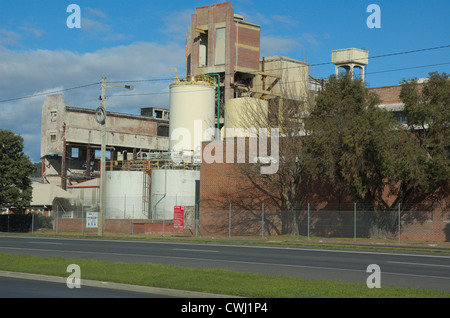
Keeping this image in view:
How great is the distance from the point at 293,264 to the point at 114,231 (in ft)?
103

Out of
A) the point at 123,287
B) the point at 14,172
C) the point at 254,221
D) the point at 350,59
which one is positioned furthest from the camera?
the point at 350,59

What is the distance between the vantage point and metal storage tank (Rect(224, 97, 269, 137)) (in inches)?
1805

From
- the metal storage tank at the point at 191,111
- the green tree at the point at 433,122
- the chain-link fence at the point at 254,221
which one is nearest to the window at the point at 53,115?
the chain-link fence at the point at 254,221

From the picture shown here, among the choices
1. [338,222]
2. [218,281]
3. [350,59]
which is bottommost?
[218,281]

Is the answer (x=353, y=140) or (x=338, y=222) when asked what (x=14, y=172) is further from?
(x=353, y=140)

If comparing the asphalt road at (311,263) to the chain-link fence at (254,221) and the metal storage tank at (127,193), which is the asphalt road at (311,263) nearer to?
the chain-link fence at (254,221)

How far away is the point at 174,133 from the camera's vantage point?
5694 centimetres

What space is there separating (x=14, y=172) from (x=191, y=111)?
16442mm

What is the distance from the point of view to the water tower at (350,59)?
5831 cm

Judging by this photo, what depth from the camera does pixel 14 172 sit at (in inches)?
2167

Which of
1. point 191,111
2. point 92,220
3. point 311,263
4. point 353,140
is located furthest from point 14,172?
point 311,263

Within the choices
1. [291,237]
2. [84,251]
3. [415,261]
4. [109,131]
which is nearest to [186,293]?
[415,261]

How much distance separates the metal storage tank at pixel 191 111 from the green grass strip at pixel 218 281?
121 feet
